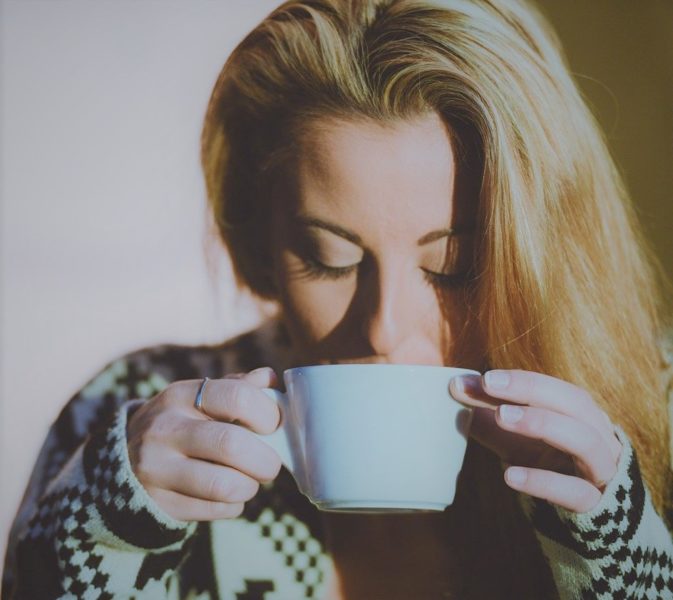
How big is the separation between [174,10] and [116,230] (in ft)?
1.02

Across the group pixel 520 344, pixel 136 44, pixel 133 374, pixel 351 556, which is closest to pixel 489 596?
pixel 351 556

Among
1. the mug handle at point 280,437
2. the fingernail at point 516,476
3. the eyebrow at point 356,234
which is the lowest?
the fingernail at point 516,476

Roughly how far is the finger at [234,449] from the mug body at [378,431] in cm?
4

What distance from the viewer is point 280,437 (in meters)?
0.57

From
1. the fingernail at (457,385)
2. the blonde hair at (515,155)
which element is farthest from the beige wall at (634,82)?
the fingernail at (457,385)

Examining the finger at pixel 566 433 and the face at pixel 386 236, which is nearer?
the finger at pixel 566 433

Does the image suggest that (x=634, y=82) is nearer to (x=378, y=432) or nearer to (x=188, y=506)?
(x=378, y=432)

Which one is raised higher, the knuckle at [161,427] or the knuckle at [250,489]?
the knuckle at [161,427]

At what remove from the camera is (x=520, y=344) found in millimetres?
757

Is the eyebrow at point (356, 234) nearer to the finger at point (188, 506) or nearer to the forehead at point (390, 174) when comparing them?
the forehead at point (390, 174)

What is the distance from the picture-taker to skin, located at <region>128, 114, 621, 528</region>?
1.83ft

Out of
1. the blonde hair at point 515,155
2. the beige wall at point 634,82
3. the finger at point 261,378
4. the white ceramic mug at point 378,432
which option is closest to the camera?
the white ceramic mug at point 378,432

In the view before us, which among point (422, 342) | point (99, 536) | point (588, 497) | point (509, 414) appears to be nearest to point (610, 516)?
point (588, 497)

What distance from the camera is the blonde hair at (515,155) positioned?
0.73 meters
